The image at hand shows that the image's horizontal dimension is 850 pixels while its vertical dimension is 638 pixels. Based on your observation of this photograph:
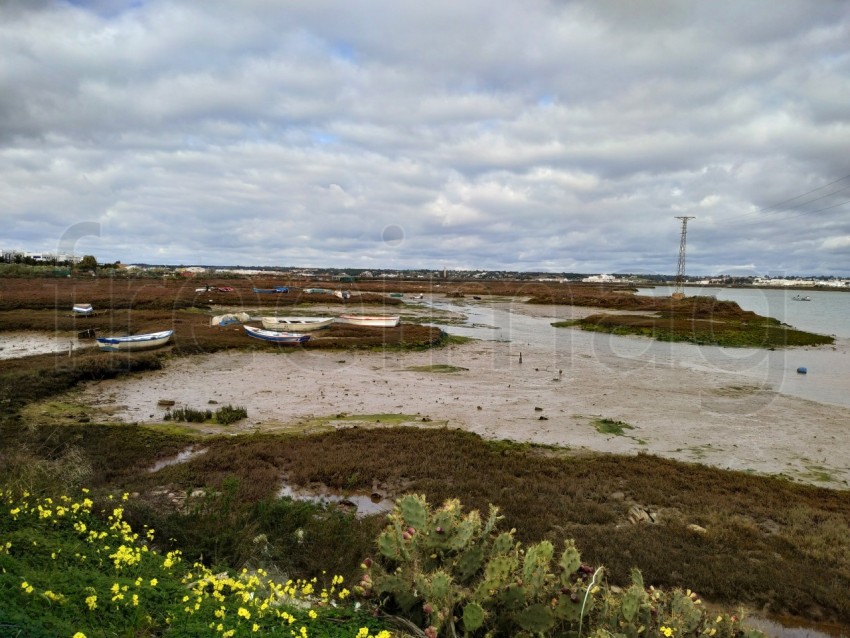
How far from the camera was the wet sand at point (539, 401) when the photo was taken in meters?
18.3

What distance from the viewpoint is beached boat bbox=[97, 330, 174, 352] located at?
31.2 m

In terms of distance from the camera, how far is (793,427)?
21.3 meters

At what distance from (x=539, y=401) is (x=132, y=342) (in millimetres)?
24898

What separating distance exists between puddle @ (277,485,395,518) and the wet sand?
6490 mm

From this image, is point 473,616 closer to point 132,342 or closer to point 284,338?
point 132,342

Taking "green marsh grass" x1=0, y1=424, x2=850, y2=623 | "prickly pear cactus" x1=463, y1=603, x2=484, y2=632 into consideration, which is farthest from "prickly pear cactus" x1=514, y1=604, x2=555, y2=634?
"green marsh grass" x1=0, y1=424, x2=850, y2=623

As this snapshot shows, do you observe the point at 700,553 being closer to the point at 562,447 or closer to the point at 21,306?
the point at 562,447

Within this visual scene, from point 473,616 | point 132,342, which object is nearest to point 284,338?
point 132,342

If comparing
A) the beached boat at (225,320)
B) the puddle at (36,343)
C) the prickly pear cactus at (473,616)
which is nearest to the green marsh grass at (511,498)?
the prickly pear cactus at (473,616)

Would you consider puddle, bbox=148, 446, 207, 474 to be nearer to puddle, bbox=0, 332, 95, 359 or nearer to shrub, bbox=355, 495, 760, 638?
shrub, bbox=355, 495, 760, 638

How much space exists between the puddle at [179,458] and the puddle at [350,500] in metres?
3.58

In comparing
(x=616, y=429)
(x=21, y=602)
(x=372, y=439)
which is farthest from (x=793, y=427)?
(x=21, y=602)

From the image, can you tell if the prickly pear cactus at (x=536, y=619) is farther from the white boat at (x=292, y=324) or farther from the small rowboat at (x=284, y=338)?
the white boat at (x=292, y=324)

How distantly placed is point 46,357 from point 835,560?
33.7 m
